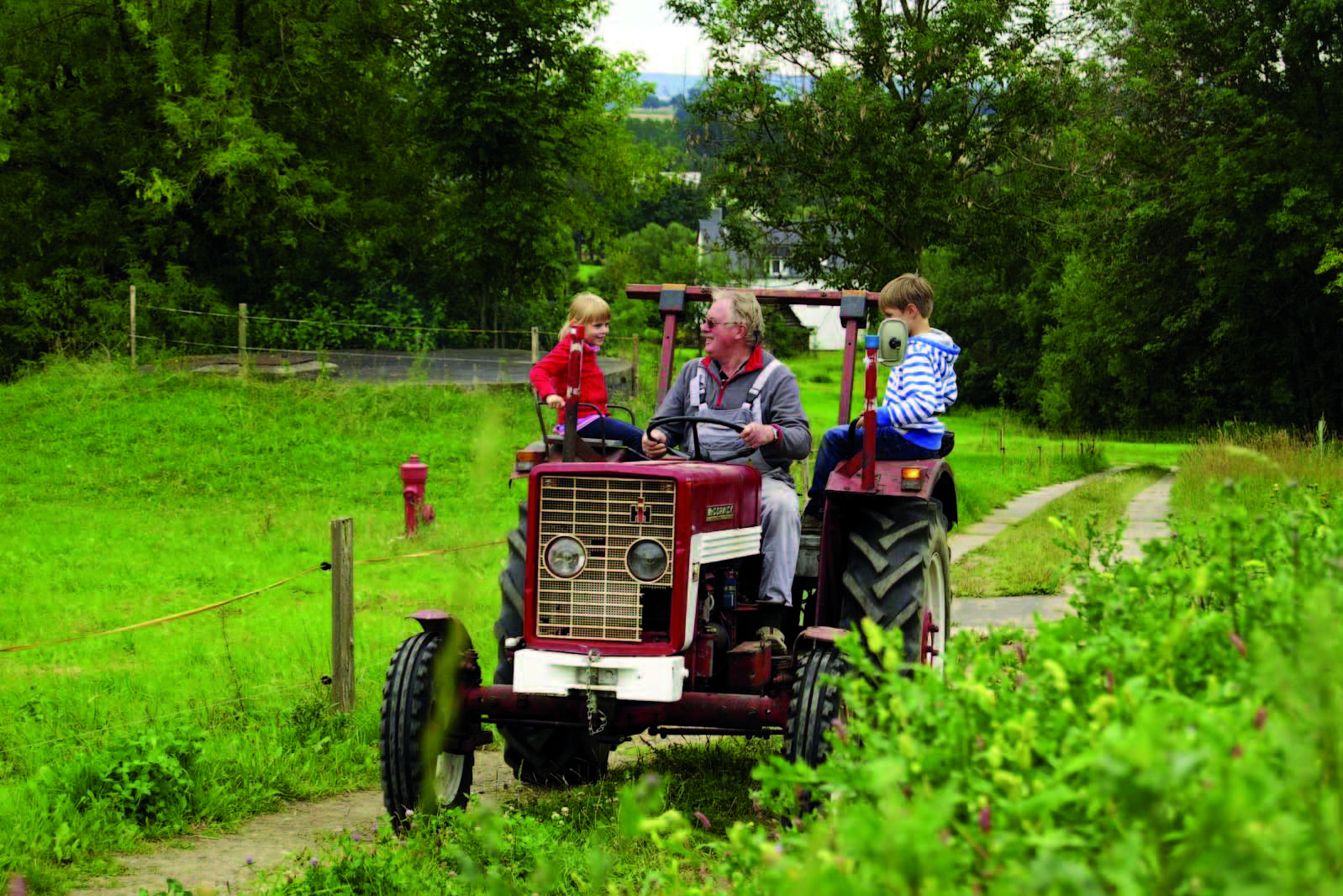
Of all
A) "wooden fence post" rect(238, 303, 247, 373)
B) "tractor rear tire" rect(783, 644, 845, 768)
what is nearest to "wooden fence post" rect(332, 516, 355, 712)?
"tractor rear tire" rect(783, 644, 845, 768)

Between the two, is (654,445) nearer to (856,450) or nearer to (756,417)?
(756,417)

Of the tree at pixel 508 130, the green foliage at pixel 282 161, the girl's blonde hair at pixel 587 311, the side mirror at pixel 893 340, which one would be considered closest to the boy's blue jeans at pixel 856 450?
the girl's blonde hair at pixel 587 311

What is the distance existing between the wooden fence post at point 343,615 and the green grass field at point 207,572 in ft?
0.37

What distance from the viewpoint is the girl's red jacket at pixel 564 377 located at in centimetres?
733

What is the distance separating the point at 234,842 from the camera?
6391mm

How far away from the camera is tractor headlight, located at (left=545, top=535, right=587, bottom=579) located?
598 cm

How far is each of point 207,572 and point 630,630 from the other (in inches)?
353

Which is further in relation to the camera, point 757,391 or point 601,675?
point 757,391

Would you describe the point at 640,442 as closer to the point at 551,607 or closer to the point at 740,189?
the point at 551,607

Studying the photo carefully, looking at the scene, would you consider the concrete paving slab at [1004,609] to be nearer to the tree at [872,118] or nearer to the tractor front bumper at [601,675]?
the tractor front bumper at [601,675]

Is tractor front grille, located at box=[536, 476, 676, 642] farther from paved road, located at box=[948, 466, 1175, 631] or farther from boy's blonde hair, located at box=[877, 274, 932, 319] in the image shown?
boy's blonde hair, located at box=[877, 274, 932, 319]

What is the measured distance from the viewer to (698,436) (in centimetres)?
680

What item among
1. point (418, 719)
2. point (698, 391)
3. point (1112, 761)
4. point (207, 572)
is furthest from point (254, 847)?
point (207, 572)

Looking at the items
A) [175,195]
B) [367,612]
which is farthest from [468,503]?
[175,195]
